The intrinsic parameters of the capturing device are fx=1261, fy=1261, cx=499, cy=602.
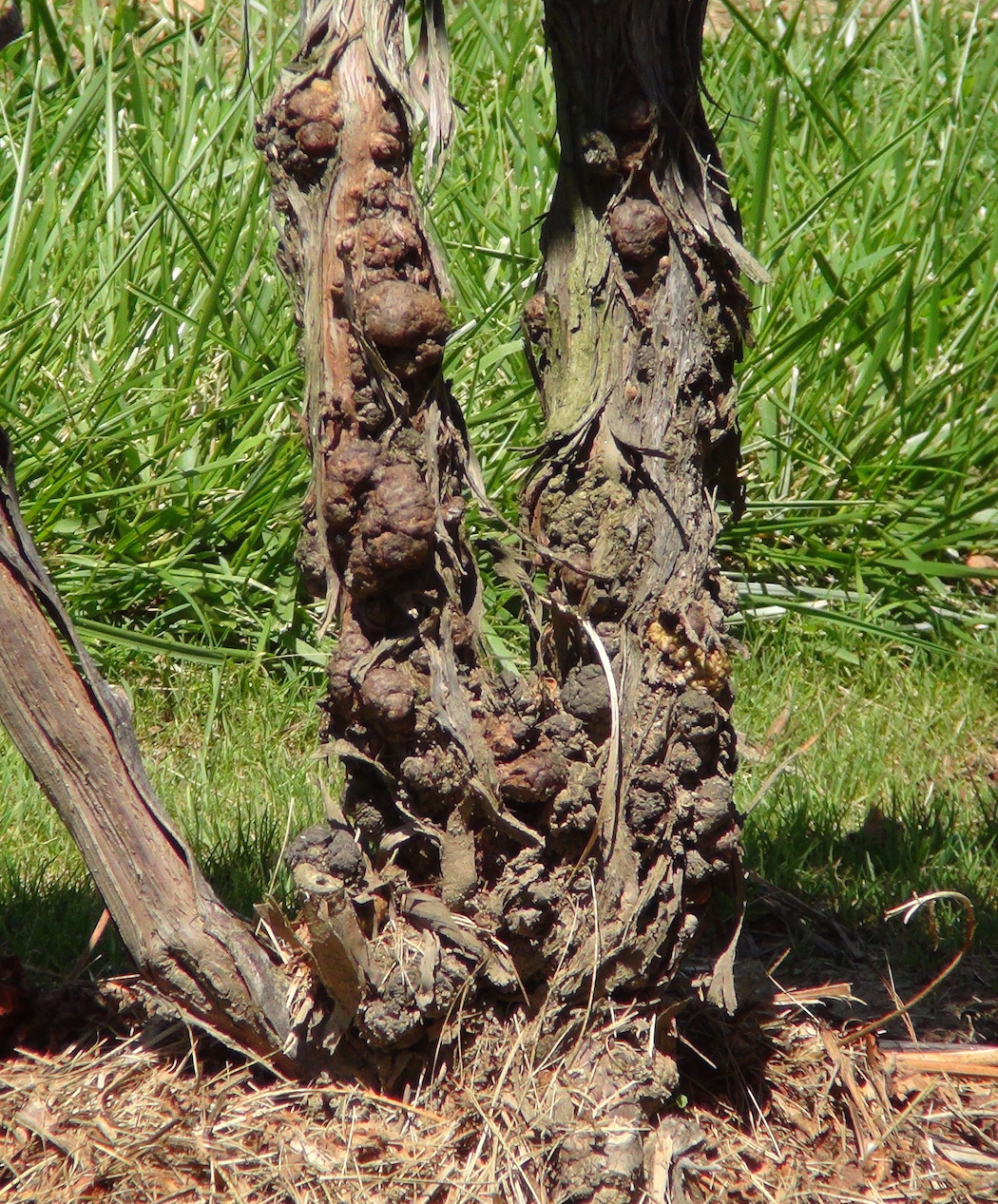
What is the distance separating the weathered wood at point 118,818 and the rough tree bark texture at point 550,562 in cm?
16

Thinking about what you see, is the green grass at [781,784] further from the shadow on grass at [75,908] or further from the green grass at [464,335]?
the green grass at [464,335]

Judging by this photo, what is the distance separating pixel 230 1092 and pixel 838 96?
402 cm

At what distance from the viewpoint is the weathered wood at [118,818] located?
5.15ft

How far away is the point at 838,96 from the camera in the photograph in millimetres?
4484

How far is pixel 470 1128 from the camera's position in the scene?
64.2 inches

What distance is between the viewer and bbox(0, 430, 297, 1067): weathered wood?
1.57m

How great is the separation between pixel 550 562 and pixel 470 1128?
29.3 inches

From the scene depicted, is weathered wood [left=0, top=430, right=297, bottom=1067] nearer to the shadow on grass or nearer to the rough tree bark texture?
the rough tree bark texture

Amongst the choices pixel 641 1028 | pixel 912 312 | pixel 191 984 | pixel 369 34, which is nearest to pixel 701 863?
pixel 641 1028

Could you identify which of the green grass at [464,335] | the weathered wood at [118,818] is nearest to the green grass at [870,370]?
the green grass at [464,335]

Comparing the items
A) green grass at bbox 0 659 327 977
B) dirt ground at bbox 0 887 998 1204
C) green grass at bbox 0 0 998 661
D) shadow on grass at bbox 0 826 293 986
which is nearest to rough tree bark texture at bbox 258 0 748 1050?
dirt ground at bbox 0 887 998 1204

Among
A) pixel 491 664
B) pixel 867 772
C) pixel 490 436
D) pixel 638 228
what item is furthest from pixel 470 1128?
pixel 490 436

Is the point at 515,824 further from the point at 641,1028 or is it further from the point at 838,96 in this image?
the point at 838,96

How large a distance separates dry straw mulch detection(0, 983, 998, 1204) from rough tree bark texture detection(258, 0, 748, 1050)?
130mm
